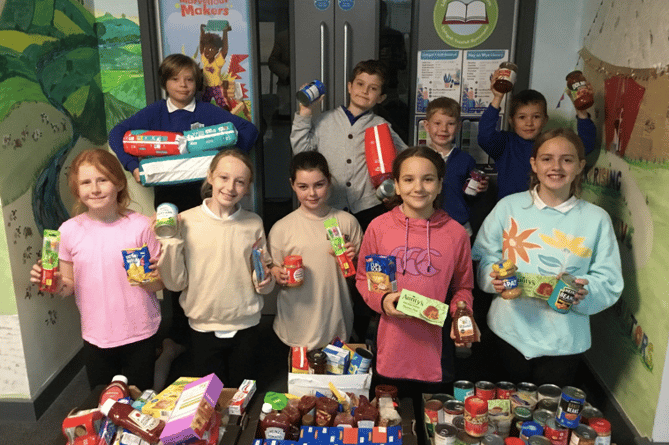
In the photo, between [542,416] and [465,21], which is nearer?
[542,416]

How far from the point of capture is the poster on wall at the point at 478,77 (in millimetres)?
3090

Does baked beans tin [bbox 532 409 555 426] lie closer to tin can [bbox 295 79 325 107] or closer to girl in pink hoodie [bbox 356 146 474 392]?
girl in pink hoodie [bbox 356 146 474 392]

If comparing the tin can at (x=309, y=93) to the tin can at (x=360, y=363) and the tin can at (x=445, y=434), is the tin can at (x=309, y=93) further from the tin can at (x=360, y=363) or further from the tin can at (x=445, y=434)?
the tin can at (x=445, y=434)

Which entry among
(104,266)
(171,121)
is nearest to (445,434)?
(104,266)

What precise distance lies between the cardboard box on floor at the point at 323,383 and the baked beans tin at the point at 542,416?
0.65 metres

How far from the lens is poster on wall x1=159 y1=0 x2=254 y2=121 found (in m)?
3.07

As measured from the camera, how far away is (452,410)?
193 cm

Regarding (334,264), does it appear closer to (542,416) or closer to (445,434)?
(445,434)

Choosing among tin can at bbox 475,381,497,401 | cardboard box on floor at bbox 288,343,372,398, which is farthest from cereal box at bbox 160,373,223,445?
tin can at bbox 475,381,497,401

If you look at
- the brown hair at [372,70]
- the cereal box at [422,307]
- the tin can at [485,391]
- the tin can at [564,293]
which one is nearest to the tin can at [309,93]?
the brown hair at [372,70]

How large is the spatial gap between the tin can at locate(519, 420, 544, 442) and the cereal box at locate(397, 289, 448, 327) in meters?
0.48

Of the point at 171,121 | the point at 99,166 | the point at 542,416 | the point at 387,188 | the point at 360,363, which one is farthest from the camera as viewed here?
the point at 171,121

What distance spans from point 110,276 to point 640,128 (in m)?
2.36

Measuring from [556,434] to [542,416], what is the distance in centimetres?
10
